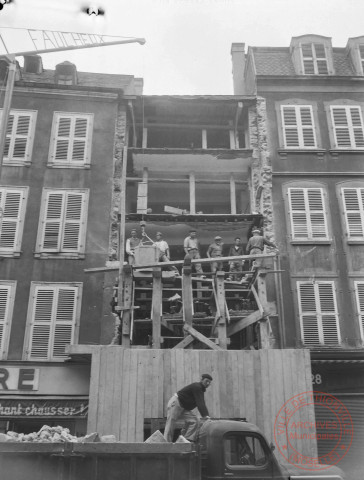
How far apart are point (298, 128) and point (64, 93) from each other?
345 inches

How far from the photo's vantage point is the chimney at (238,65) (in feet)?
75.5

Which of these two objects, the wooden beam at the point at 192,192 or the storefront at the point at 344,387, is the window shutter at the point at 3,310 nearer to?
the wooden beam at the point at 192,192

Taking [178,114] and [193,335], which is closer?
[193,335]

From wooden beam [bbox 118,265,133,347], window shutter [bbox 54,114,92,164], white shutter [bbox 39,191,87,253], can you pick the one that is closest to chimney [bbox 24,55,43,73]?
window shutter [bbox 54,114,92,164]

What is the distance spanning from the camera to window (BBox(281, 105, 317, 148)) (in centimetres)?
1880

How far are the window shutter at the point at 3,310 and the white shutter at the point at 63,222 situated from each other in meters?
1.70

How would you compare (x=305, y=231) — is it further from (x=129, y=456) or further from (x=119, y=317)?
(x=129, y=456)

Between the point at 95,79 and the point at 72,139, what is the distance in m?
4.48

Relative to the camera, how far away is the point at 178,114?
19984 millimetres

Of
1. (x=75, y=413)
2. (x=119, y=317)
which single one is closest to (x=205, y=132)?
(x=119, y=317)

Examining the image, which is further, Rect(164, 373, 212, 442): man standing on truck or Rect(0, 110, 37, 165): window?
Rect(0, 110, 37, 165): window

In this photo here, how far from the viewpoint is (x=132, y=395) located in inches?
424

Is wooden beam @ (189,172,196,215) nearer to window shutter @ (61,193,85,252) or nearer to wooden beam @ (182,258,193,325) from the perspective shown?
window shutter @ (61,193,85,252)

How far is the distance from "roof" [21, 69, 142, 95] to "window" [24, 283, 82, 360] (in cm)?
828
